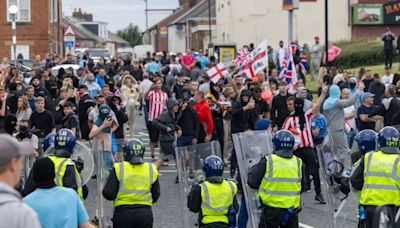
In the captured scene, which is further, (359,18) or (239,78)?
(359,18)

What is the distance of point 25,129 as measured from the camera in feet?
50.4

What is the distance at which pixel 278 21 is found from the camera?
63625 millimetres

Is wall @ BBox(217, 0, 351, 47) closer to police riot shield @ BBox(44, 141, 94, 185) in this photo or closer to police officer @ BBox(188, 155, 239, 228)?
police riot shield @ BBox(44, 141, 94, 185)

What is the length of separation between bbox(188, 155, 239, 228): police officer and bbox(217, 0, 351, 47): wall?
51999mm

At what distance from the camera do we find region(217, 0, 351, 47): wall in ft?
206

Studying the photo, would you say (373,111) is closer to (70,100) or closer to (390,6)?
(70,100)

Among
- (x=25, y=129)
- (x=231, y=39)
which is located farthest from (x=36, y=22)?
(x=25, y=129)

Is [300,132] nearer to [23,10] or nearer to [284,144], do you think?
[284,144]

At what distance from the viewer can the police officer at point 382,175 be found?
1036cm

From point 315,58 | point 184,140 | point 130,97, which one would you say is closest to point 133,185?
point 184,140

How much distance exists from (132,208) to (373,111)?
388 inches

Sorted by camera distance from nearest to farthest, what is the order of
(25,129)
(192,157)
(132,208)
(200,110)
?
(132,208) → (192,157) → (25,129) → (200,110)

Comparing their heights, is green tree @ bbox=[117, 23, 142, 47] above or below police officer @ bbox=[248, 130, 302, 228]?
above

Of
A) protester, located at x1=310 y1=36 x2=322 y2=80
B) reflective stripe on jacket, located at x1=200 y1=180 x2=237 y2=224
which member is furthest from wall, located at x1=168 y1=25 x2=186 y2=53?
reflective stripe on jacket, located at x1=200 y1=180 x2=237 y2=224
